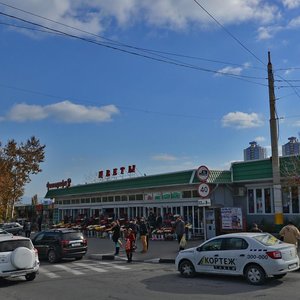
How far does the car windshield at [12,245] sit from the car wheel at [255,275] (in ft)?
24.0

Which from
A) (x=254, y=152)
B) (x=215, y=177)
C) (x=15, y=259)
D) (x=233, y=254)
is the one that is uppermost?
(x=254, y=152)

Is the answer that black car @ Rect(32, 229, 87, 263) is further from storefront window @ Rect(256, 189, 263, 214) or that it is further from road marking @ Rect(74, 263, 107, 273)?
storefront window @ Rect(256, 189, 263, 214)

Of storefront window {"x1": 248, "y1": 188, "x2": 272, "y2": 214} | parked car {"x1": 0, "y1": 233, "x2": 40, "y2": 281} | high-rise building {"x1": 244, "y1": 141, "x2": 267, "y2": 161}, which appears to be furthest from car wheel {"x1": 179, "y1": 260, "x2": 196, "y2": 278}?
high-rise building {"x1": 244, "y1": 141, "x2": 267, "y2": 161}

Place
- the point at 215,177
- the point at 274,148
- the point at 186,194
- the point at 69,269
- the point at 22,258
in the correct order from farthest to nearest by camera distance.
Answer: the point at 186,194
the point at 215,177
the point at 274,148
the point at 69,269
the point at 22,258

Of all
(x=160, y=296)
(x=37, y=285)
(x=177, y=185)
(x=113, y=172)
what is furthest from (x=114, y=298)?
(x=113, y=172)

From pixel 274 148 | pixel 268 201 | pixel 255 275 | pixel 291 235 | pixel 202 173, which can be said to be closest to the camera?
pixel 255 275

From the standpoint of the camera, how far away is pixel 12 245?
15031mm

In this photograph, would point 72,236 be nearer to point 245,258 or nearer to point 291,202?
point 245,258

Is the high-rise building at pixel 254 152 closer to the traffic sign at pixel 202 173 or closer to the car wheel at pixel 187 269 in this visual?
the traffic sign at pixel 202 173

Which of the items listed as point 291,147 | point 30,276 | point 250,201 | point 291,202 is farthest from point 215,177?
point 30,276

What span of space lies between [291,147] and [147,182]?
1209 cm

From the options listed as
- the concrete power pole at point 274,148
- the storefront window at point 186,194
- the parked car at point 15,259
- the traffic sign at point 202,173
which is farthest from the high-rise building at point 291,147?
the parked car at point 15,259

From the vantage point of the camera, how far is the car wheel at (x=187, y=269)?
48.9 feet

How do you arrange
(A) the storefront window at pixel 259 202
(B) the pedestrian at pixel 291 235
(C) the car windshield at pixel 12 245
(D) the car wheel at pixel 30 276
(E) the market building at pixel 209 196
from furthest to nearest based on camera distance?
(A) the storefront window at pixel 259 202 < (E) the market building at pixel 209 196 < (B) the pedestrian at pixel 291 235 < (D) the car wheel at pixel 30 276 < (C) the car windshield at pixel 12 245
